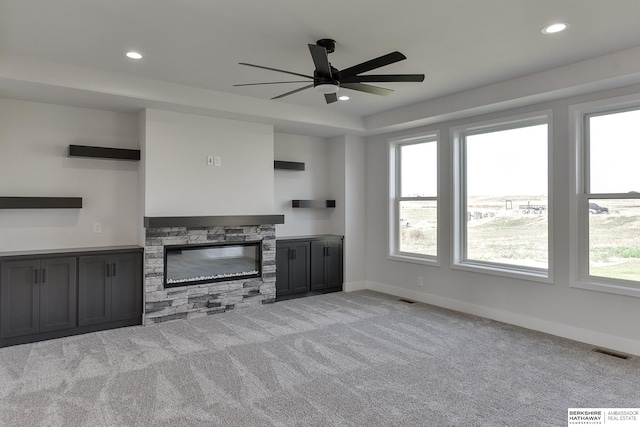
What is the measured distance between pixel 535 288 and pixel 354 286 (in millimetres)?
2718

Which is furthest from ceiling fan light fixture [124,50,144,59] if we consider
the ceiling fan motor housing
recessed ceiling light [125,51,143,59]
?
the ceiling fan motor housing

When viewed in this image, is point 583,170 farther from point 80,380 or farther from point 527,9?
point 80,380

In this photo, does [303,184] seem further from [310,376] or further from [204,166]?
[310,376]

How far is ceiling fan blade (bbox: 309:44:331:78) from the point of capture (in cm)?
261

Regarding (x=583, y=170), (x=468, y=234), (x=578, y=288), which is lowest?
(x=578, y=288)

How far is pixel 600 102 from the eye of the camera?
3.81 m

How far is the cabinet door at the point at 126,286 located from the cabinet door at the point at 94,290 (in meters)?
0.05

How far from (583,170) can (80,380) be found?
15.9ft

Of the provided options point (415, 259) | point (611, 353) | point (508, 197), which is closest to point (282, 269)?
point (415, 259)

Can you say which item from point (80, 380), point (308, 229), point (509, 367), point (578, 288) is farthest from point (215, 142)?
point (578, 288)

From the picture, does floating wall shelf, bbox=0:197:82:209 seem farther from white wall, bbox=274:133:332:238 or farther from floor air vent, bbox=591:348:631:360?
floor air vent, bbox=591:348:631:360

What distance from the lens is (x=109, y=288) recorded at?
431 cm

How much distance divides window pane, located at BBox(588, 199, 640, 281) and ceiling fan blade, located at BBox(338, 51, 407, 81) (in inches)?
103

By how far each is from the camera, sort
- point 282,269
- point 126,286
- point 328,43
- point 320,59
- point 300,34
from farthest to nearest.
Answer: point 282,269 → point 126,286 → point 328,43 → point 300,34 → point 320,59
